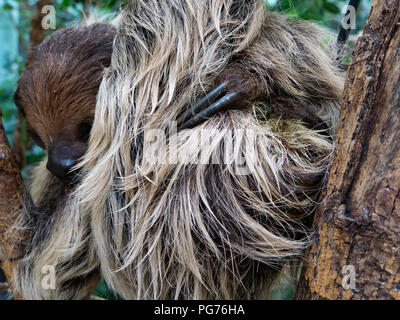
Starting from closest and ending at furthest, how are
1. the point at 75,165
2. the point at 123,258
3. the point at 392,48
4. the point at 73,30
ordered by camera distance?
the point at 392,48
the point at 123,258
the point at 75,165
the point at 73,30

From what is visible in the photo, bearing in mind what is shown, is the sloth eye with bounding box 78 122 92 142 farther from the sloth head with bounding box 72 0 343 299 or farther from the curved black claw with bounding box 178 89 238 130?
the curved black claw with bounding box 178 89 238 130

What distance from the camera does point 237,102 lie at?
1377 mm

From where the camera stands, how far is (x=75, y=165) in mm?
1634

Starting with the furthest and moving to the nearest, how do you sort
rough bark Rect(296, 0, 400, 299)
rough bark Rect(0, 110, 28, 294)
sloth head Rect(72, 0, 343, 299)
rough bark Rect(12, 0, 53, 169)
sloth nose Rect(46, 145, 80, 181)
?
1. rough bark Rect(12, 0, 53, 169)
2. sloth nose Rect(46, 145, 80, 181)
3. rough bark Rect(0, 110, 28, 294)
4. sloth head Rect(72, 0, 343, 299)
5. rough bark Rect(296, 0, 400, 299)

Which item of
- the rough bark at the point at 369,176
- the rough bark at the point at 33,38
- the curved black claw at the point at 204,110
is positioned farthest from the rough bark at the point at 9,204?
the rough bark at the point at 369,176

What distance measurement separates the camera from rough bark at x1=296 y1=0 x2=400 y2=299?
2.96 ft

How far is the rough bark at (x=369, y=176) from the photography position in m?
0.90

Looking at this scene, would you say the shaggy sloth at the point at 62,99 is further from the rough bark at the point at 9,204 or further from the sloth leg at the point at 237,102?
the sloth leg at the point at 237,102

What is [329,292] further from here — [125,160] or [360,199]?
[125,160]

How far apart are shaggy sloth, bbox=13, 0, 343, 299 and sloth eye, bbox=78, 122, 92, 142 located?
164 millimetres

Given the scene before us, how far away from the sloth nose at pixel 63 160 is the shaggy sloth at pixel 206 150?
0.17 feet

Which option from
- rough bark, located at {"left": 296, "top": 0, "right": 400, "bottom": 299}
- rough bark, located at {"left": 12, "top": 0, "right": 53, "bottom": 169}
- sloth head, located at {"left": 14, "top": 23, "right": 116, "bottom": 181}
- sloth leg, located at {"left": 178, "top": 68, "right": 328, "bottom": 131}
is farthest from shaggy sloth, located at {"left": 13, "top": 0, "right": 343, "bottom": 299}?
rough bark, located at {"left": 12, "top": 0, "right": 53, "bottom": 169}
